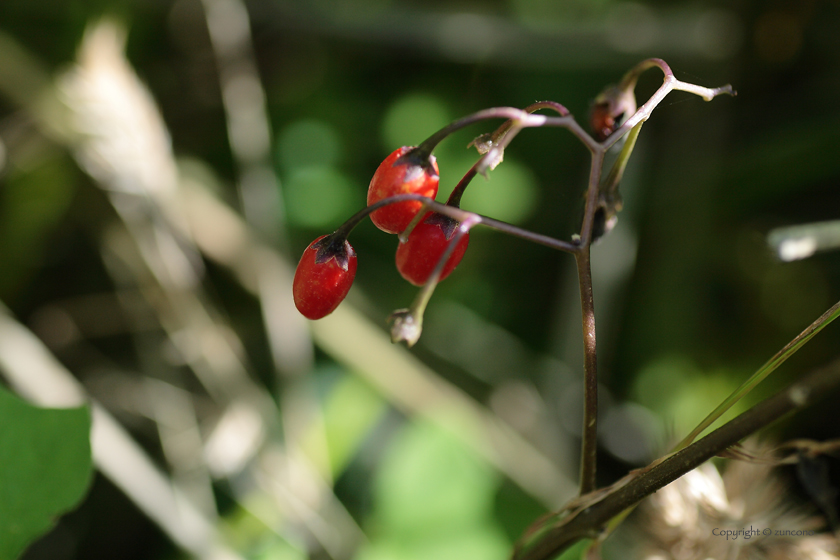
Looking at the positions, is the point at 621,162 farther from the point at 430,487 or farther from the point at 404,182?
the point at 430,487

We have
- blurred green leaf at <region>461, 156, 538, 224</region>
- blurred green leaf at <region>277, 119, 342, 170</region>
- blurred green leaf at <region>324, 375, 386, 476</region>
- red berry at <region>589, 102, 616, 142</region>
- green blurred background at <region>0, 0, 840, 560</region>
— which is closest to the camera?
red berry at <region>589, 102, 616, 142</region>

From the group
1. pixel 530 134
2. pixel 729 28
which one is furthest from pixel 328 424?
pixel 729 28

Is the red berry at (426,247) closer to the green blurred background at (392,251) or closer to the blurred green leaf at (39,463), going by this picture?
the blurred green leaf at (39,463)

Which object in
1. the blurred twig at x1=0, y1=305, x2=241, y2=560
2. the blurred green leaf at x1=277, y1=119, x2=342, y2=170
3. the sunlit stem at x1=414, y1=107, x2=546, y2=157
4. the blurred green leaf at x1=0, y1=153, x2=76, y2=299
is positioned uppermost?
the sunlit stem at x1=414, y1=107, x2=546, y2=157

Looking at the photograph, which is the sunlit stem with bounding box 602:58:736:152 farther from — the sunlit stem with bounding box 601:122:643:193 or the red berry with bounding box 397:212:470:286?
the red berry with bounding box 397:212:470:286

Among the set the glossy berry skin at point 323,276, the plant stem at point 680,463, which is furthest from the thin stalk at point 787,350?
the glossy berry skin at point 323,276

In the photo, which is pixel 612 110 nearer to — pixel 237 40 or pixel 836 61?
pixel 836 61

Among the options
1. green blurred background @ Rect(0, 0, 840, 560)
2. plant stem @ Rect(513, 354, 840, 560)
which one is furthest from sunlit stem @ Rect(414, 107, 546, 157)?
green blurred background @ Rect(0, 0, 840, 560)
